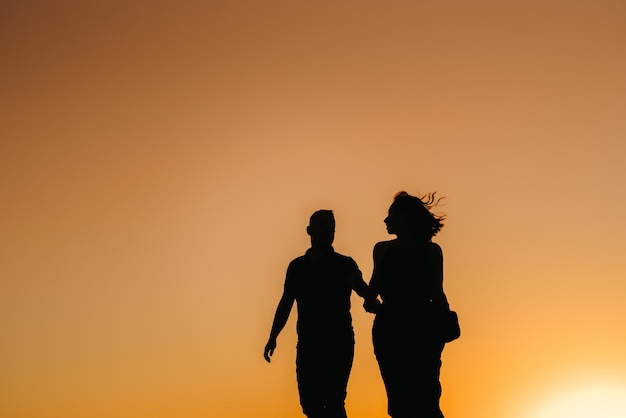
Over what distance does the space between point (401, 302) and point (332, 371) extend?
121cm

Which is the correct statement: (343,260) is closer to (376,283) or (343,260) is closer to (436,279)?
(376,283)

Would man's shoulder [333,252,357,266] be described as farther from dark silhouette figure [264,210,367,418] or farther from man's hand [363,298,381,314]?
man's hand [363,298,381,314]

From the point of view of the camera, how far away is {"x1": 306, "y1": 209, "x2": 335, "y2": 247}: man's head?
6.28 metres

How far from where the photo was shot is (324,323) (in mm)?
6215

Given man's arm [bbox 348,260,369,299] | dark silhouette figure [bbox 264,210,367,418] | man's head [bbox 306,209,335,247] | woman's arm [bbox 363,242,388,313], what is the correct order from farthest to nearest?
man's head [bbox 306,209,335,247] < dark silhouette figure [bbox 264,210,367,418] < man's arm [bbox 348,260,369,299] < woman's arm [bbox 363,242,388,313]

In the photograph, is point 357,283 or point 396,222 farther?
point 357,283

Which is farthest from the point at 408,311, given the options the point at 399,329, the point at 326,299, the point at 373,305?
the point at 326,299

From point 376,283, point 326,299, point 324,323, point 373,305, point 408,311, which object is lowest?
point 408,311

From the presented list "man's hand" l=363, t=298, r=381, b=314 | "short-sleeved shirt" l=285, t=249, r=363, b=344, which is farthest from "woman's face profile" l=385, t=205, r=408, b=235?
"short-sleeved shirt" l=285, t=249, r=363, b=344

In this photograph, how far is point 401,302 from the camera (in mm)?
5348

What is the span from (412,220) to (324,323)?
1351 millimetres

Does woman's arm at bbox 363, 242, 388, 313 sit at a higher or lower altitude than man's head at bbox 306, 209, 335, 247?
lower

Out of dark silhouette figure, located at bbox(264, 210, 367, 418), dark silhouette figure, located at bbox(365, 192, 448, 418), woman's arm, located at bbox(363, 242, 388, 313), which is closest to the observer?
dark silhouette figure, located at bbox(365, 192, 448, 418)

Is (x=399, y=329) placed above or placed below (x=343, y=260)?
below
